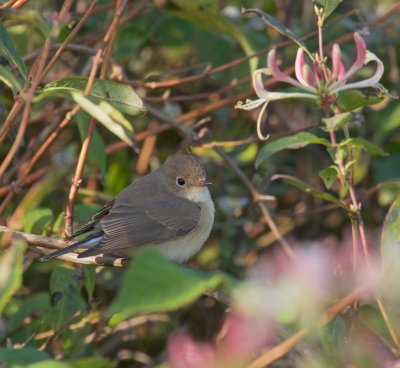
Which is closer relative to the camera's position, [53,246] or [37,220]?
[53,246]

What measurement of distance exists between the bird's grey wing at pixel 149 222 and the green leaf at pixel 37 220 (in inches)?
10.6

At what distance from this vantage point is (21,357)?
5.76 feet

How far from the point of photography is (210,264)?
512 cm

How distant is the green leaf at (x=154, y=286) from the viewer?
138cm

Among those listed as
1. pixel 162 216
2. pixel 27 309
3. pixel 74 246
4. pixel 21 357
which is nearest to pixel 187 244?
pixel 162 216

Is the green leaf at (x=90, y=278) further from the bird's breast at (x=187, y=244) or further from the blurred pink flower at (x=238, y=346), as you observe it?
the blurred pink flower at (x=238, y=346)

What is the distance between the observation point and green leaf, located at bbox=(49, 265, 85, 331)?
3.62 metres

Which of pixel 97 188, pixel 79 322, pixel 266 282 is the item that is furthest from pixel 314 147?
pixel 266 282

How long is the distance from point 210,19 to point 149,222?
3.58 feet

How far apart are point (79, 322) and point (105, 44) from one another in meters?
1.42

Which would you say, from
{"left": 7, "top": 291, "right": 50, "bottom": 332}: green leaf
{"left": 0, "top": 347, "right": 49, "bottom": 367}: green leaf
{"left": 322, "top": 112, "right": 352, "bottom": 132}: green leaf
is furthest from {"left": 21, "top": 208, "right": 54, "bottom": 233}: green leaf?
{"left": 0, "top": 347, "right": 49, "bottom": 367}: green leaf

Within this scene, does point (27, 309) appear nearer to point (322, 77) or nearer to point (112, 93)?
point (112, 93)

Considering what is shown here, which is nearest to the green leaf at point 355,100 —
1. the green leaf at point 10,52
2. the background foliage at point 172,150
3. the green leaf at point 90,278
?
the background foliage at point 172,150

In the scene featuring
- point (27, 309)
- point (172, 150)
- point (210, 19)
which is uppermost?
point (210, 19)
